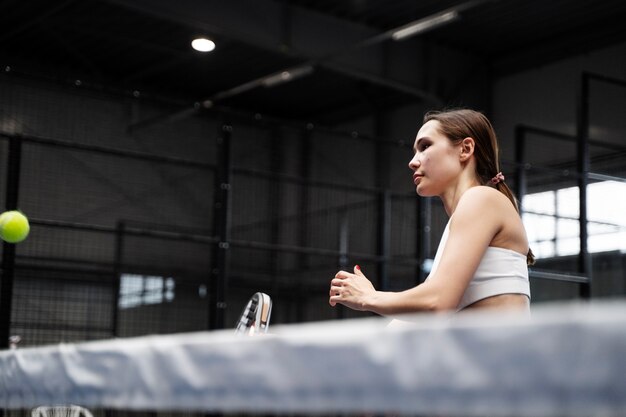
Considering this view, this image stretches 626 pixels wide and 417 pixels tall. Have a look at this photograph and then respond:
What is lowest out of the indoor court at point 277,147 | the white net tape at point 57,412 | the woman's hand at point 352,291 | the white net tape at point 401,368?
the white net tape at point 57,412

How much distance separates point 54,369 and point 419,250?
15.8ft

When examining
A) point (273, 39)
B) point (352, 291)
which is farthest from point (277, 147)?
point (352, 291)

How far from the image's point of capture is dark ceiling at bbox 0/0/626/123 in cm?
934

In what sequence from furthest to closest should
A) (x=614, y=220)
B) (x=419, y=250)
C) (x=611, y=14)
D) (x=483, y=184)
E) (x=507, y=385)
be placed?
(x=611, y=14) < (x=614, y=220) < (x=419, y=250) < (x=483, y=184) < (x=507, y=385)

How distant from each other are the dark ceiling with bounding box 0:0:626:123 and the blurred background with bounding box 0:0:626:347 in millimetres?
28

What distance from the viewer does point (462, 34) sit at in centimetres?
1106

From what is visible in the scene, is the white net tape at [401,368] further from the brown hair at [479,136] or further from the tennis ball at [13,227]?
the tennis ball at [13,227]

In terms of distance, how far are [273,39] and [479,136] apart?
7609 millimetres

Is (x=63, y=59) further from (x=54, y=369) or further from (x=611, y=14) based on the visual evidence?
(x=54, y=369)

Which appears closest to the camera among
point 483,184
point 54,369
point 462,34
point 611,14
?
point 54,369

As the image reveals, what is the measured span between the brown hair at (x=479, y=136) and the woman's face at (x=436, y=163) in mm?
18

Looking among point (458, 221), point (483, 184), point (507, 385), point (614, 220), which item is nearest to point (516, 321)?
point (507, 385)

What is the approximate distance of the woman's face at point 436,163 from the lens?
6.22 feet

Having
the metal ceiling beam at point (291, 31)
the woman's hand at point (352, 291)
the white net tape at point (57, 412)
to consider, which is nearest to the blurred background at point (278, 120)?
the metal ceiling beam at point (291, 31)
